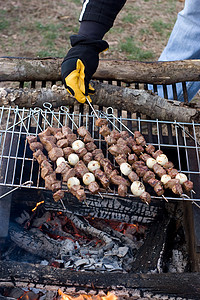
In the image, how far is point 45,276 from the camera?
2.40 metres

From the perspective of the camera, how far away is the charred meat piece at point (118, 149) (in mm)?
3363

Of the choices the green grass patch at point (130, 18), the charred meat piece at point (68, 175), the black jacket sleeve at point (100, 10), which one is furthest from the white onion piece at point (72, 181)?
the green grass patch at point (130, 18)

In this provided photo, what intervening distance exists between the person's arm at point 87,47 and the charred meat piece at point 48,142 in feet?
1.98

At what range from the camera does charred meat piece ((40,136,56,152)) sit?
131 inches

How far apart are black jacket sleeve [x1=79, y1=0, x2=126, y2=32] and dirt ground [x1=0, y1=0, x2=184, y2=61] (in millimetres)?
3366

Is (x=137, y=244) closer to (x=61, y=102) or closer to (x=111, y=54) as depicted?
(x=61, y=102)

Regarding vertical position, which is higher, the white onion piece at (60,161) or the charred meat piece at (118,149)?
the charred meat piece at (118,149)

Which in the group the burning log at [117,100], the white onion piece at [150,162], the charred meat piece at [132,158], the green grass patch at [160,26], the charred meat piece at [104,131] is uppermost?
the green grass patch at [160,26]

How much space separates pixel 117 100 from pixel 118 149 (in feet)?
2.85

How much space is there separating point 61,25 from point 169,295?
23.1 feet

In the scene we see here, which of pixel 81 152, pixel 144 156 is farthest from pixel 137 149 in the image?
pixel 81 152

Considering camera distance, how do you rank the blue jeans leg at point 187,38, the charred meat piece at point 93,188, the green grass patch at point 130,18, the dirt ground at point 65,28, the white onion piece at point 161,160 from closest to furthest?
1. the charred meat piece at point 93,188
2. the white onion piece at point 161,160
3. the blue jeans leg at point 187,38
4. the dirt ground at point 65,28
5. the green grass patch at point 130,18

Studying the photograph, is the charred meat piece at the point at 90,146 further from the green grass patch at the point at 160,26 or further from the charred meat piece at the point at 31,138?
the green grass patch at the point at 160,26

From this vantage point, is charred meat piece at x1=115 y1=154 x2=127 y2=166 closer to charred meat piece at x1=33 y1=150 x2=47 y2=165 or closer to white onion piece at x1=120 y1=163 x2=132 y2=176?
white onion piece at x1=120 y1=163 x2=132 y2=176
